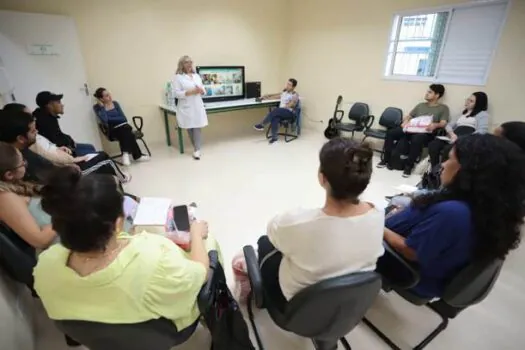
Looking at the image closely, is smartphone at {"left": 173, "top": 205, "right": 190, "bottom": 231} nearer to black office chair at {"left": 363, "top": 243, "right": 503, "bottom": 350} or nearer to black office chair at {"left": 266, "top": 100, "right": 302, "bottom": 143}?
A: black office chair at {"left": 363, "top": 243, "right": 503, "bottom": 350}

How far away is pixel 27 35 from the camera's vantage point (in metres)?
3.13

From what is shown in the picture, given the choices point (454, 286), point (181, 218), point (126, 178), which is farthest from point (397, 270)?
point (126, 178)

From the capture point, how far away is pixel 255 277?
1.14m

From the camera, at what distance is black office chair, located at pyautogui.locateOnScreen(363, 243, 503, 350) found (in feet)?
3.43

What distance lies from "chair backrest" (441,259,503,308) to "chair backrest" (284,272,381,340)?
15.7 inches

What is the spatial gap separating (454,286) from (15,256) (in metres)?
1.86

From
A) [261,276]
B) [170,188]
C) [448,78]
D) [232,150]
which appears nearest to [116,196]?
[261,276]

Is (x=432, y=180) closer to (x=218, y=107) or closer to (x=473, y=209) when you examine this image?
(x=473, y=209)

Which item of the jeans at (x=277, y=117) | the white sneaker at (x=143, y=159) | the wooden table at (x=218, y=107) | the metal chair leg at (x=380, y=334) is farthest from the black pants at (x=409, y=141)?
the white sneaker at (x=143, y=159)

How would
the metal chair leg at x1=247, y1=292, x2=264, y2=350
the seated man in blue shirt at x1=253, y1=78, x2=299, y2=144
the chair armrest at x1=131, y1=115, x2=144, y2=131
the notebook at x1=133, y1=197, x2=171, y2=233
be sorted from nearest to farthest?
1. the notebook at x1=133, y1=197, x2=171, y2=233
2. the metal chair leg at x1=247, y1=292, x2=264, y2=350
3. the chair armrest at x1=131, y1=115, x2=144, y2=131
4. the seated man in blue shirt at x1=253, y1=78, x2=299, y2=144

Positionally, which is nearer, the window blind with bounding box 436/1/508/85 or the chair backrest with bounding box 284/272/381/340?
the chair backrest with bounding box 284/272/381/340

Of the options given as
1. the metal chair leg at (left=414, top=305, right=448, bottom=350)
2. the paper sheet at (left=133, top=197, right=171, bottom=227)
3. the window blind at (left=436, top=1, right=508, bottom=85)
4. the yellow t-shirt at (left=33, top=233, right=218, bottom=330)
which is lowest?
the metal chair leg at (left=414, top=305, right=448, bottom=350)

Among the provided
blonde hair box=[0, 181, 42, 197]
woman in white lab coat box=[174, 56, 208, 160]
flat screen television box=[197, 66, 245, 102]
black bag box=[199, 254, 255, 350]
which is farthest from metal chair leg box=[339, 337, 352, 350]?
flat screen television box=[197, 66, 245, 102]

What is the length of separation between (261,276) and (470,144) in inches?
40.3
